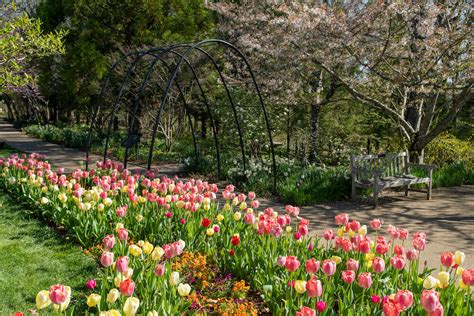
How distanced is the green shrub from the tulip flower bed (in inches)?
283

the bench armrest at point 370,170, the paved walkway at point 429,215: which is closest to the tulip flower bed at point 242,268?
the paved walkway at point 429,215

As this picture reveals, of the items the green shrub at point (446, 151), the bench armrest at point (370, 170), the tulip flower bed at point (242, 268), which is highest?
the green shrub at point (446, 151)

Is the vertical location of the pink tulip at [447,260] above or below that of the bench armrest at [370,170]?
below

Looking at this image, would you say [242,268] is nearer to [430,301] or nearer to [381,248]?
[381,248]

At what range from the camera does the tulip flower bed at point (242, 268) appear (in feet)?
8.10

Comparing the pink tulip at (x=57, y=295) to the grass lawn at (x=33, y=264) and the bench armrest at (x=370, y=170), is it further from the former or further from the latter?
the bench armrest at (x=370, y=170)

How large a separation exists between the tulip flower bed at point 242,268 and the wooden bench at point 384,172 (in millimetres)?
2495

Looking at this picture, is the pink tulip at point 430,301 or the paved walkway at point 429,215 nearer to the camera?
the pink tulip at point 430,301

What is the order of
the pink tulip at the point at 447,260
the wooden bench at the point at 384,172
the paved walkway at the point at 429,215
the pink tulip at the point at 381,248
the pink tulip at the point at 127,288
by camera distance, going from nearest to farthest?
the pink tulip at the point at 127,288 → the pink tulip at the point at 447,260 → the pink tulip at the point at 381,248 → the paved walkway at the point at 429,215 → the wooden bench at the point at 384,172

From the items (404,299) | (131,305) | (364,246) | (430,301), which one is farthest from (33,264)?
(430,301)

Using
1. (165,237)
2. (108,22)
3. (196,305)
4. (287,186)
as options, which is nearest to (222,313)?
(196,305)

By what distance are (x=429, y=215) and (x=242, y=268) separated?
15.2 ft

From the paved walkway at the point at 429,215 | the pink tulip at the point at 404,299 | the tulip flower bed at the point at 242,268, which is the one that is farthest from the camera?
the paved walkway at the point at 429,215

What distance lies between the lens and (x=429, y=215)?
7148 millimetres
